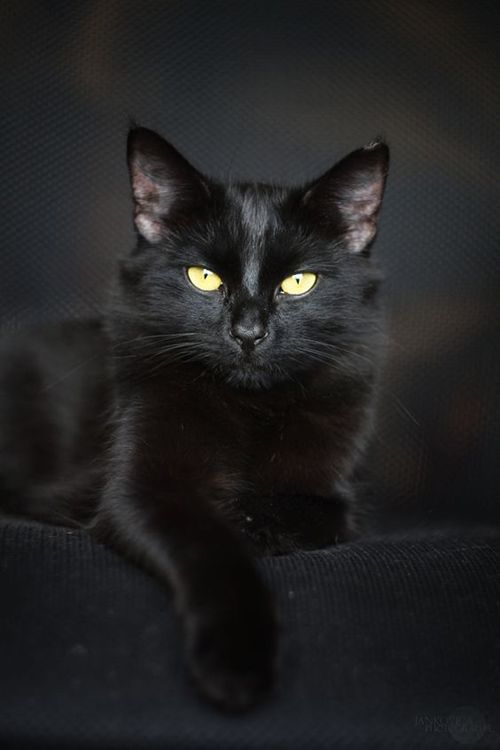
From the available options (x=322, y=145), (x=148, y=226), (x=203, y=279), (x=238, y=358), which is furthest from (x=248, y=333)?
(x=322, y=145)

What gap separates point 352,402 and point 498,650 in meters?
0.56

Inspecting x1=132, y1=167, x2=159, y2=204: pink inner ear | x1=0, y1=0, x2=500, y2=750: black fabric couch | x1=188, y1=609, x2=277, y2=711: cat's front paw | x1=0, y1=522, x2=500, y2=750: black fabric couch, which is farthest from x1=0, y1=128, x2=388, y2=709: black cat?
x1=0, y1=0, x2=500, y2=750: black fabric couch

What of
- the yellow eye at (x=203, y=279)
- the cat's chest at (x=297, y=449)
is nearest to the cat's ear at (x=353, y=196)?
the yellow eye at (x=203, y=279)

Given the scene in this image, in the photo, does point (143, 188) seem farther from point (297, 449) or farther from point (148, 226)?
point (297, 449)

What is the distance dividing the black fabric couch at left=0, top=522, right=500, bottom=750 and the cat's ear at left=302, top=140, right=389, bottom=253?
24.9 inches

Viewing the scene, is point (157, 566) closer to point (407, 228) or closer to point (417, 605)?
point (417, 605)

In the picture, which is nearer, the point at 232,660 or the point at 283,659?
the point at 232,660

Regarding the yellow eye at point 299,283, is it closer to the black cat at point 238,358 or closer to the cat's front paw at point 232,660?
the black cat at point 238,358

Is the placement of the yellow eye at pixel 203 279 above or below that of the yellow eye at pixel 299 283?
below

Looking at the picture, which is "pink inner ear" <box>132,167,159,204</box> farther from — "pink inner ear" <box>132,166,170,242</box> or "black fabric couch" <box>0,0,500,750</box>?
"black fabric couch" <box>0,0,500,750</box>

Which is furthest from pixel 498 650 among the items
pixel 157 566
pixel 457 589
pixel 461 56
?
pixel 461 56

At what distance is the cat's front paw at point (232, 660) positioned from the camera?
2.82 ft

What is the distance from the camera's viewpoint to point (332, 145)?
6.40 ft

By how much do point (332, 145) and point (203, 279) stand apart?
0.71 metres
